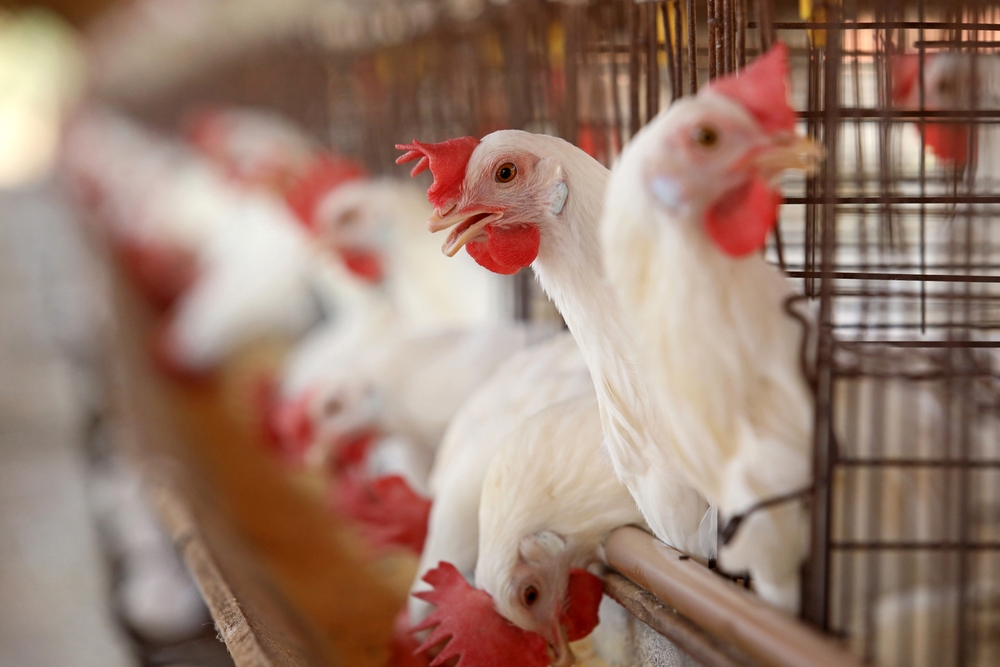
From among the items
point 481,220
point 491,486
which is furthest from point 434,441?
point 481,220

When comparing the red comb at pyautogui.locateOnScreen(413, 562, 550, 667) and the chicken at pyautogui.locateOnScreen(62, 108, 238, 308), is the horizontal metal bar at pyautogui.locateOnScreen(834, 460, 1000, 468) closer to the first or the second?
the red comb at pyautogui.locateOnScreen(413, 562, 550, 667)

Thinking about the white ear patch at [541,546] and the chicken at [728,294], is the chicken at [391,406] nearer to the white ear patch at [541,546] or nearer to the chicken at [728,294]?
the white ear patch at [541,546]

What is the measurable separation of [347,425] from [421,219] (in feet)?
1.89

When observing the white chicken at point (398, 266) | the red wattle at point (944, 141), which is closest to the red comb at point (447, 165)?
the red wattle at point (944, 141)

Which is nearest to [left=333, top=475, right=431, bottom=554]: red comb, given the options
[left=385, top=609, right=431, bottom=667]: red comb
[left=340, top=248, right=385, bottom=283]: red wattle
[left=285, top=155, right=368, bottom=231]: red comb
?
[left=385, top=609, right=431, bottom=667]: red comb

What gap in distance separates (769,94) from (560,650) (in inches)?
30.8

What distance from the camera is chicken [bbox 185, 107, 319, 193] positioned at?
11.6 ft

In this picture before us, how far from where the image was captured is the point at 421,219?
2418 millimetres

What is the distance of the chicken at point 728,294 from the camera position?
0.77 m

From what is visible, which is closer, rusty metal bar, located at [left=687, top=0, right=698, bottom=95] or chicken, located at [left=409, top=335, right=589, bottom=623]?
rusty metal bar, located at [left=687, top=0, right=698, bottom=95]

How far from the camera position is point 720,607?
0.87 m

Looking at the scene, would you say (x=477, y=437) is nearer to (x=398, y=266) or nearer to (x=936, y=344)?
(x=936, y=344)

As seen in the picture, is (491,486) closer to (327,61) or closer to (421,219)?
(421,219)

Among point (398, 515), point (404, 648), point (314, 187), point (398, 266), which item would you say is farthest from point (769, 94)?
point (314, 187)
